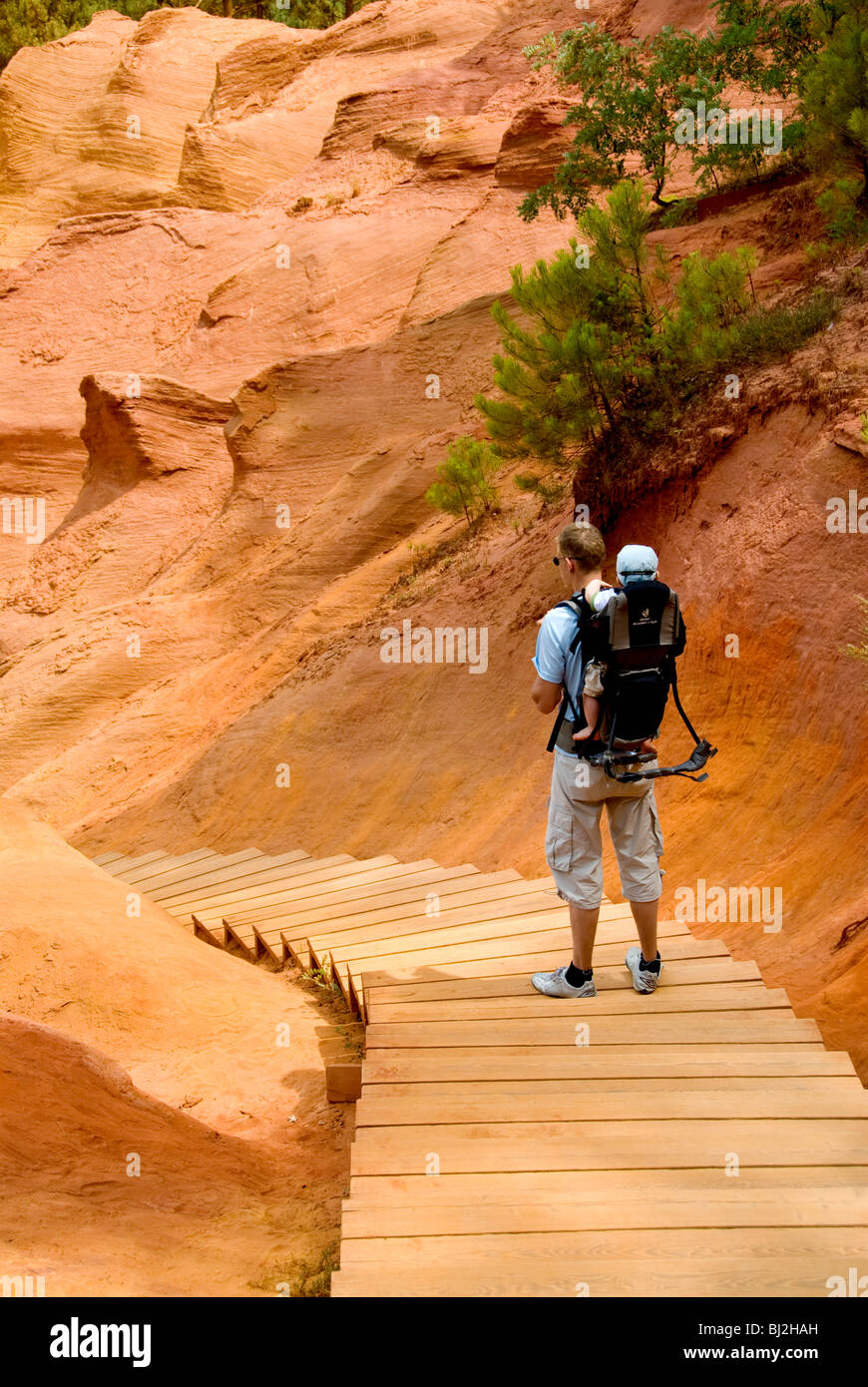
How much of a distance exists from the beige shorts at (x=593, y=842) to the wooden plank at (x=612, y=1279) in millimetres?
1811

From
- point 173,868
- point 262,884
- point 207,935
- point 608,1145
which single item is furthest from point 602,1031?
point 173,868

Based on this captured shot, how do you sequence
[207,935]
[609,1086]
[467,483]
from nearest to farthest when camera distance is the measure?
[609,1086]
[207,935]
[467,483]

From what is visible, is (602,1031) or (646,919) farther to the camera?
(646,919)

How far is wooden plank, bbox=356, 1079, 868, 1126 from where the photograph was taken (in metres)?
4.41

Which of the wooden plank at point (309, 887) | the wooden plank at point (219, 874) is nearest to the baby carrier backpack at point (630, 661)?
the wooden plank at point (309, 887)

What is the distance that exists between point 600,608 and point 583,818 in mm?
890

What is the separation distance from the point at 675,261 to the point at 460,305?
19.1ft

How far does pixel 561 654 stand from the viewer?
5.15m

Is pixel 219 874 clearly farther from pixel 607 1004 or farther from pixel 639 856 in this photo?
pixel 639 856

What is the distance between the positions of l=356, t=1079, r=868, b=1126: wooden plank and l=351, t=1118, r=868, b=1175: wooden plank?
4cm

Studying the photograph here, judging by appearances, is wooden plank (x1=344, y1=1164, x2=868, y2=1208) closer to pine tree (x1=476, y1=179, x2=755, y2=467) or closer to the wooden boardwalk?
the wooden boardwalk

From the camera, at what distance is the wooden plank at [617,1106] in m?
4.41

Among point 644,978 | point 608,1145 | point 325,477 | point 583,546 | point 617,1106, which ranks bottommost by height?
point 608,1145

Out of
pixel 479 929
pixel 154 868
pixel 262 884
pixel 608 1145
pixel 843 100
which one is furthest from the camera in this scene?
pixel 843 100
